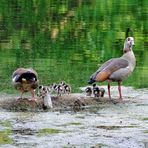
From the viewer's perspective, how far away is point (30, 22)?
80.5 feet

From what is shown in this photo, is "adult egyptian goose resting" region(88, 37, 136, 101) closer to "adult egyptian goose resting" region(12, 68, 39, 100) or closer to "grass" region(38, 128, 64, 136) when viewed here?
"adult egyptian goose resting" region(12, 68, 39, 100)

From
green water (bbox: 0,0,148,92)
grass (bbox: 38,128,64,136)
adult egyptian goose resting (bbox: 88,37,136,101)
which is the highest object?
adult egyptian goose resting (bbox: 88,37,136,101)

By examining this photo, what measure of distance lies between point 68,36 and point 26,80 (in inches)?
362

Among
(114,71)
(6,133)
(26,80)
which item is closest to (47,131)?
(6,133)

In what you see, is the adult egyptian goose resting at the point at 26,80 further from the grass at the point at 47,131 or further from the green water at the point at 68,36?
the grass at the point at 47,131

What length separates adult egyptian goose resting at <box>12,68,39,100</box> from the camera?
1248 cm

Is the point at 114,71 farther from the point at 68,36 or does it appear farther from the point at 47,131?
the point at 68,36

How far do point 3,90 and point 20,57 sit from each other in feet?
13.0

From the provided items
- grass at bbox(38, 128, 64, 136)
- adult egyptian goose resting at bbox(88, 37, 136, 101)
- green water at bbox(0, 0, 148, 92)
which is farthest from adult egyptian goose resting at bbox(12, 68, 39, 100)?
grass at bbox(38, 128, 64, 136)

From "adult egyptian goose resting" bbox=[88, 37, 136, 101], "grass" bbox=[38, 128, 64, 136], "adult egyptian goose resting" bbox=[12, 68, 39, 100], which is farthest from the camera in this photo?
"adult egyptian goose resting" bbox=[88, 37, 136, 101]

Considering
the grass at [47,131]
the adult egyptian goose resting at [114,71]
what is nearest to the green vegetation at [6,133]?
the grass at [47,131]

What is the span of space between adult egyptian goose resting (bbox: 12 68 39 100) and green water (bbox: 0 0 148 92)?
1480 millimetres

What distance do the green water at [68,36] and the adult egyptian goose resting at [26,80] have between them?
148 cm

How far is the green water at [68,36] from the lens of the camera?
16453 millimetres
